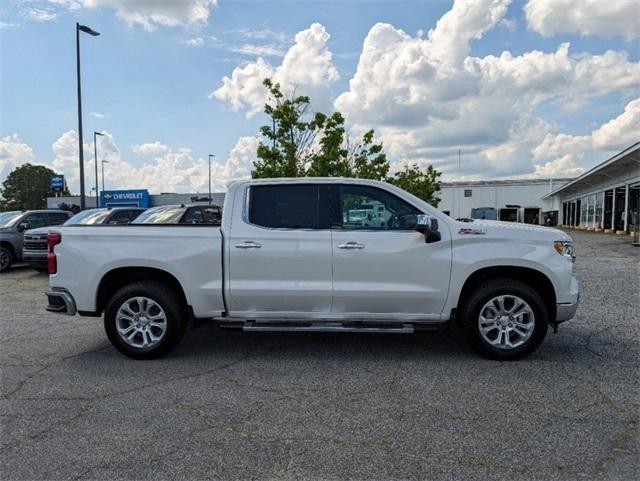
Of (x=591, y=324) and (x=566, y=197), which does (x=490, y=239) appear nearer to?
(x=591, y=324)

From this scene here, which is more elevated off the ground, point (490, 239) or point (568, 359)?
point (490, 239)

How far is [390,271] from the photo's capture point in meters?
4.90

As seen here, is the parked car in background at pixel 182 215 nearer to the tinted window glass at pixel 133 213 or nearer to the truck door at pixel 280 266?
the tinted window glass at pixel 133 213

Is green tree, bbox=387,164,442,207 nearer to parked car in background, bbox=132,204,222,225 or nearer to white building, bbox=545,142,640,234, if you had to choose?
white building, bbox=545,142,640,234

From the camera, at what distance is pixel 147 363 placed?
16.4 feet

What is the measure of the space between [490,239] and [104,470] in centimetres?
392

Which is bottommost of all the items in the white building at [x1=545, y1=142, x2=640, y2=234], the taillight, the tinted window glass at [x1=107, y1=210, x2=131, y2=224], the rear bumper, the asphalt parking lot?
the asphalt parking lot

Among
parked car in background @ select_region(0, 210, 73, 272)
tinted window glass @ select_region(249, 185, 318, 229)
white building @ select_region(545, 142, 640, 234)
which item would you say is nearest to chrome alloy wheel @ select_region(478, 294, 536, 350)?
tinted window glass @ select_region(249, 185, 318, 229)

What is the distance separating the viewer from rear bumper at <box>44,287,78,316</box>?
16.9 ft

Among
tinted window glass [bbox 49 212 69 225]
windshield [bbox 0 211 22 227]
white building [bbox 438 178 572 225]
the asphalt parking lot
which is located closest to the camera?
the asphalt parking lot

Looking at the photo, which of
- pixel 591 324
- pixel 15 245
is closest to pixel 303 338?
pixel 591 324

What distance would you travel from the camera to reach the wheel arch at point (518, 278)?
16.4 feet

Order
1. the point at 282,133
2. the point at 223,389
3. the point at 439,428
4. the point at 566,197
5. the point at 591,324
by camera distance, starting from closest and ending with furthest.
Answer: the point at 439,428, the point at 223,389, the point at 591,324, the point at 282,133, the point at 566,197

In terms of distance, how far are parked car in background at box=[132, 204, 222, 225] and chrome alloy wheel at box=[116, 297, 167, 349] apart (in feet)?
20.7
